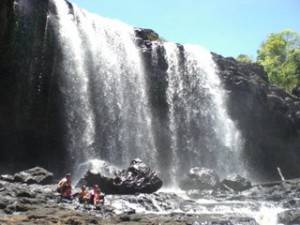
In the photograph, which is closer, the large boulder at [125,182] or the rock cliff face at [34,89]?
the large boulder at [125,182]

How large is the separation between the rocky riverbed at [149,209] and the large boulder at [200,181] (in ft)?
7.62

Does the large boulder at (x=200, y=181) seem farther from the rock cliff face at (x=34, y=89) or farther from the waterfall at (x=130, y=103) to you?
the rock cliff face at (x=34, y=89)

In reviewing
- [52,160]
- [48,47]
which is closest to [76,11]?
[48,47]

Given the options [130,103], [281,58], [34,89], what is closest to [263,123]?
[130,103]

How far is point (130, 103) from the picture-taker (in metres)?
35.4

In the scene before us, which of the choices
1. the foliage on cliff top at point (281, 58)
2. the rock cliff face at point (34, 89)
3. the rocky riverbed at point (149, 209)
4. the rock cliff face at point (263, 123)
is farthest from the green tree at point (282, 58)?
the rocky riverbed at point (149, 209)

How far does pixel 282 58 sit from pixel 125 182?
59.2m

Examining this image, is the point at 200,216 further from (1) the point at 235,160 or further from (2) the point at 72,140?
(1) the point at 235,160

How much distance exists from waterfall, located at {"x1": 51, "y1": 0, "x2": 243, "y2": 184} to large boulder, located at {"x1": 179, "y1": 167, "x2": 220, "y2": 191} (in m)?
5.54

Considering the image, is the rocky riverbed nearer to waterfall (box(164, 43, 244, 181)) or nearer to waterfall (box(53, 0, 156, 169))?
waterfall (box(53, 0, 156, 169))

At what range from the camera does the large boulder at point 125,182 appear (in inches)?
893

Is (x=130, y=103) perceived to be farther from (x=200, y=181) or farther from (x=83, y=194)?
(x=83, y=194)

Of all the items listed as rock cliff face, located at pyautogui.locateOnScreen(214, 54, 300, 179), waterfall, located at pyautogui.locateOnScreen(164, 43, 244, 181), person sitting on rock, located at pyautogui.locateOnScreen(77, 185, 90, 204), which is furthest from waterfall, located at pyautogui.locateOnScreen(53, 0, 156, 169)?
person sitting on rock, located at pyautogui.locateOnScreen(77, 185, 90, 204)

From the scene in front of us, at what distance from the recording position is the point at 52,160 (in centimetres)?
3197
